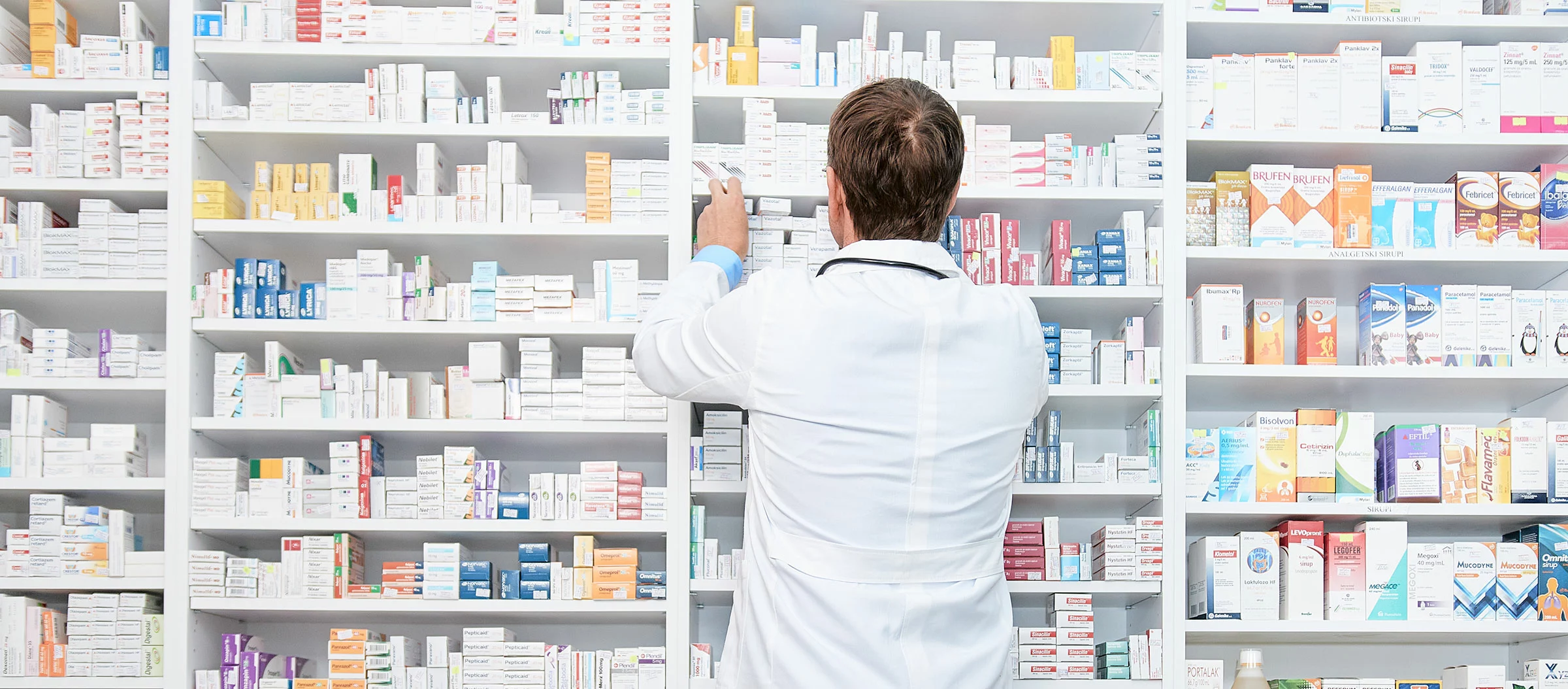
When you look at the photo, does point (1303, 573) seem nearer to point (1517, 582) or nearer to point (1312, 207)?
point (1517, 582)

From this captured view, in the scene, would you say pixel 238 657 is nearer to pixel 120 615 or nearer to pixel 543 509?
pixel 120 615

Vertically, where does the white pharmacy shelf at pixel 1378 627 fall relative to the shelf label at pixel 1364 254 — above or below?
below

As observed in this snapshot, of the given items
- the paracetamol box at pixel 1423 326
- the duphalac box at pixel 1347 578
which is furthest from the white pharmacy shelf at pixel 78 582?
the paracetamol box at pixel 1423 326

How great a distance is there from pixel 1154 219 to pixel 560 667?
2202 millimetres

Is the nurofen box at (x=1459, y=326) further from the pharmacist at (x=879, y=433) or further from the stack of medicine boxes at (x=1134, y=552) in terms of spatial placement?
the pharmacist at (x=879, y=433)

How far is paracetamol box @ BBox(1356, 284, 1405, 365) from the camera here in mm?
4195

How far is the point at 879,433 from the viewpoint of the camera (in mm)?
2488

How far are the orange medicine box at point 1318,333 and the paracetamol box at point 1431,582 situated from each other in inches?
24.1

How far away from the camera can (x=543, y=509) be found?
13.1 feet

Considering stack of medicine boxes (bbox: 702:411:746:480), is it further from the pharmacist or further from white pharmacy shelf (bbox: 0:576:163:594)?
white pharmacy shelf (bbox: 0:576:163:594)

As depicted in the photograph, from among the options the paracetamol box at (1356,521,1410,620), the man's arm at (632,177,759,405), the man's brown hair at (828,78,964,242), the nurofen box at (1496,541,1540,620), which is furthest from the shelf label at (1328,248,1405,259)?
the man's arm at (632,177,759,405)

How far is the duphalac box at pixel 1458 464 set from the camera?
4121 millimetres

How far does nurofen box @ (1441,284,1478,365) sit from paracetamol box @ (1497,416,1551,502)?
234 mm

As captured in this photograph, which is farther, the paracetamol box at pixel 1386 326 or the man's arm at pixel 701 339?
the paracetamol box at pixel 1386 326
